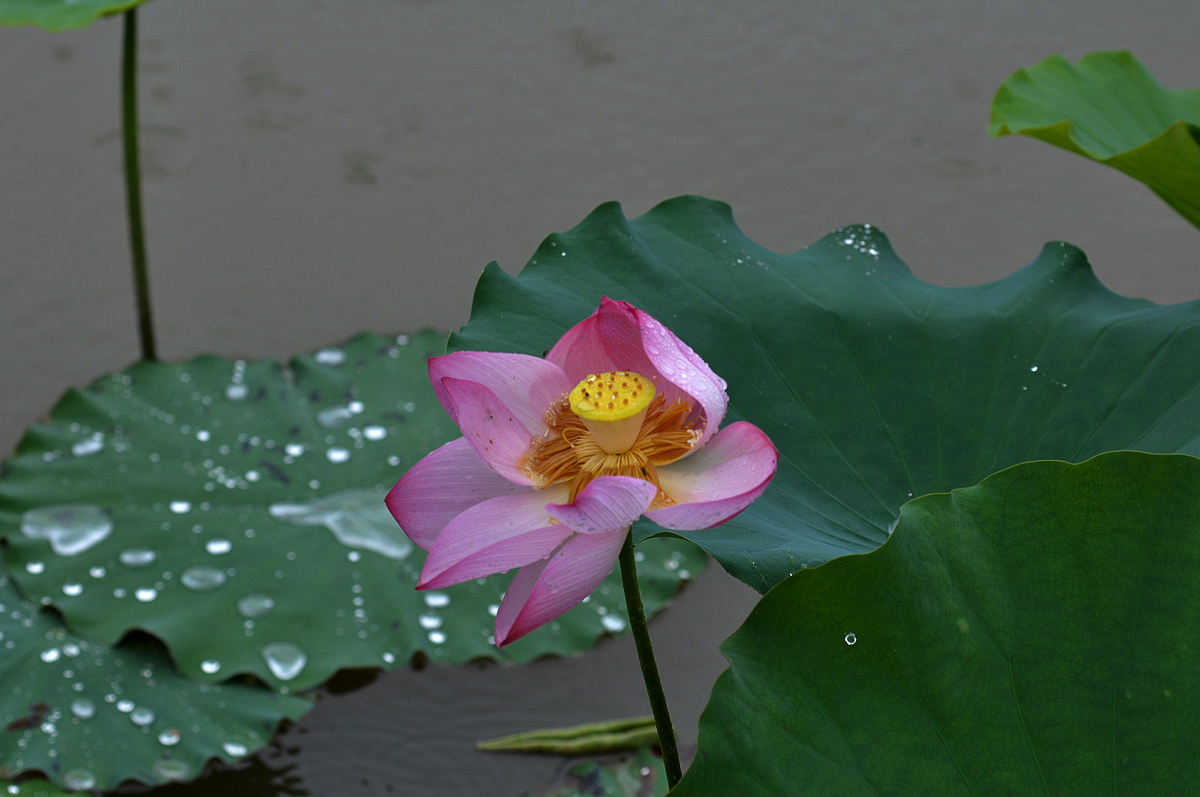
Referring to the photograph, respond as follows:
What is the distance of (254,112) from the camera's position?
2238 mm

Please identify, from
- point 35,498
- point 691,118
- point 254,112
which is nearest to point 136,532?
point 35,498

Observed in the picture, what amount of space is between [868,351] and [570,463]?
0.38m

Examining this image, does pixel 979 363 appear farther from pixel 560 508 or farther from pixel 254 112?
pixel 254 112

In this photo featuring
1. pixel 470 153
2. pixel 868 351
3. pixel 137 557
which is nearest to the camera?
pixel 868 351

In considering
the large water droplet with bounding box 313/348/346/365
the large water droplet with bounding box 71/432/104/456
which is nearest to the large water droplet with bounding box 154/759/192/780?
the large water droplet with bounding box 71/432/104/456

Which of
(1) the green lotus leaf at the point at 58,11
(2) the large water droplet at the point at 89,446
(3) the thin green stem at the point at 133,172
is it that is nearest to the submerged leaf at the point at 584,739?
(2) the large water droplet at the point at 89,446

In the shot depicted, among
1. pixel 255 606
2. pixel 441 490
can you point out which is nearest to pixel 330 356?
pixel 255 606

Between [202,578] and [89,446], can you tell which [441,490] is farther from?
[89,446]

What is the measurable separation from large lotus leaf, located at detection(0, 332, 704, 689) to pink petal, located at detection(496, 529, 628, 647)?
2.67 ft

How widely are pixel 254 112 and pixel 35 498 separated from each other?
117 centimetres

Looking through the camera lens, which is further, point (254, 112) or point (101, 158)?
point (254, 112)

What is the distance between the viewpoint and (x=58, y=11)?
147cm

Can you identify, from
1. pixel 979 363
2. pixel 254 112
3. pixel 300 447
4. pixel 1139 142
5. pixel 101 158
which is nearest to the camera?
pixel 979 363

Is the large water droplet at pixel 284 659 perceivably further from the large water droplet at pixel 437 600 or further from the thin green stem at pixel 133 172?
the thin green stem at pixel 133 172
